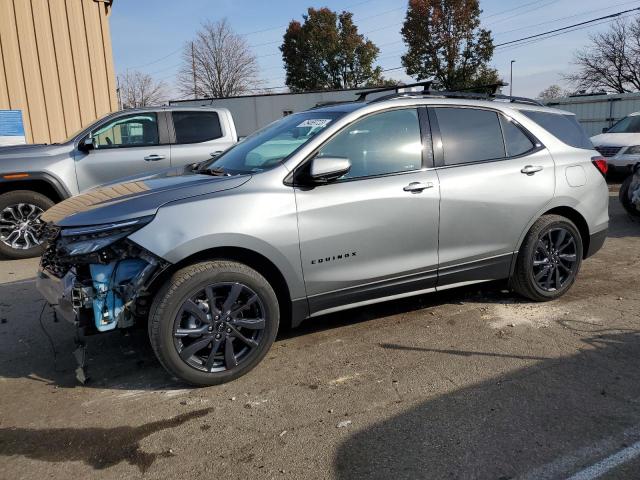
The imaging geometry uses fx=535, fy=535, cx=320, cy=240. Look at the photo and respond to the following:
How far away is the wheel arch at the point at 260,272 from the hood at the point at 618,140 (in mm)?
11583

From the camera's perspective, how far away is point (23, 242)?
697 cm

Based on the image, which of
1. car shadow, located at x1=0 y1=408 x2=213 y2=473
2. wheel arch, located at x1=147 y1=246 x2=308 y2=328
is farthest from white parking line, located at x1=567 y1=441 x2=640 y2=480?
car shadow, located at x1=0 y1=408 x2=213 y2=473

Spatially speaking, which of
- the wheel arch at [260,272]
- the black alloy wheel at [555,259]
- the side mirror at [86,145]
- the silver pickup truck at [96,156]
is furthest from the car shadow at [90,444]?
the side mirror at [86,145]

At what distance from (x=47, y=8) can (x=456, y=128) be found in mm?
11190

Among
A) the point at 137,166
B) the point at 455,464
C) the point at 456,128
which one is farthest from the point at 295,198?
the point at 137,166

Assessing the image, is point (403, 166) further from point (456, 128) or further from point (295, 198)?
point (295, 198)

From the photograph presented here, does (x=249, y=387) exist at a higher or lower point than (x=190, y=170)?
lower

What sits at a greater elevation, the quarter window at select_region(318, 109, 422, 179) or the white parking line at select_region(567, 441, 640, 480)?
the quarter window at select_region(318, 109, 422, 179)

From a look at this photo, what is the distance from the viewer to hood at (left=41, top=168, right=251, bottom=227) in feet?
10.7

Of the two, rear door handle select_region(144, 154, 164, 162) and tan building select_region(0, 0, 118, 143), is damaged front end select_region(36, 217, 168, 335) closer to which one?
rear door handle select_region(144, 154, 164, 162)

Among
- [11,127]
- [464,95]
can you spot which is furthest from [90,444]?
[11,127]

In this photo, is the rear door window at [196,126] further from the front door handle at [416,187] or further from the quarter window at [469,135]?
the front door handle at [416,187]

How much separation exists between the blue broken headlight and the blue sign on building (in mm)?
10226

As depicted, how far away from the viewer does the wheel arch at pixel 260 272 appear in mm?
3318
